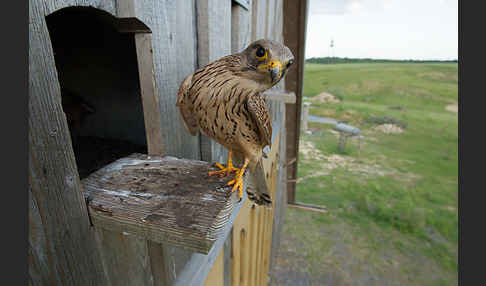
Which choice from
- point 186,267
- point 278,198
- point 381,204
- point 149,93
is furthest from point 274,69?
point 381,204

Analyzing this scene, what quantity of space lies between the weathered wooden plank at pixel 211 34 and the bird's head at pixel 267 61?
40 cm

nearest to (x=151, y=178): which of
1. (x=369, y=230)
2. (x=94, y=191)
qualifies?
(x=94, y=191)

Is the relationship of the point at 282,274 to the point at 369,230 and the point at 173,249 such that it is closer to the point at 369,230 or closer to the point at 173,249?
the point at 369,230

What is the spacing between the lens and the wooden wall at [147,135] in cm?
51

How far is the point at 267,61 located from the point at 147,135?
1.67 feet

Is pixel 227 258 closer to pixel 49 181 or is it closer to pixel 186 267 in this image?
pixel 186 267

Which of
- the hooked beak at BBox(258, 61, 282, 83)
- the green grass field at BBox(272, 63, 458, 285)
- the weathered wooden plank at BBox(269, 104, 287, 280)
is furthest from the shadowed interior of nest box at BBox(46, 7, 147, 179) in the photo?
the green grass field at BBox(272, 63, 458, 285)

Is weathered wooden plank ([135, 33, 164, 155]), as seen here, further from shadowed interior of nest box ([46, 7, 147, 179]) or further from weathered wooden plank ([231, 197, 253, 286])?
weathered wooden plank ([231, 197, 253, 286])

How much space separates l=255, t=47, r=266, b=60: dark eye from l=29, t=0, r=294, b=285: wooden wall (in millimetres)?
342

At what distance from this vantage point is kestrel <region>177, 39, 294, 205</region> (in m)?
0.81

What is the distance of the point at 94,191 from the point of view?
71cm

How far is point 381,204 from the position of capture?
22.1 feet

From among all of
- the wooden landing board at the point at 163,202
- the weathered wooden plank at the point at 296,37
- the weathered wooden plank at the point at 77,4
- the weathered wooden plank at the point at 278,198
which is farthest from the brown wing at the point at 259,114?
the weathered wooden plank at the point at 278,198

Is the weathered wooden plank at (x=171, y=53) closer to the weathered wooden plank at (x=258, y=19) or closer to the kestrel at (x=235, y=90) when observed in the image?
the kestrel at (x=235, y=90)
